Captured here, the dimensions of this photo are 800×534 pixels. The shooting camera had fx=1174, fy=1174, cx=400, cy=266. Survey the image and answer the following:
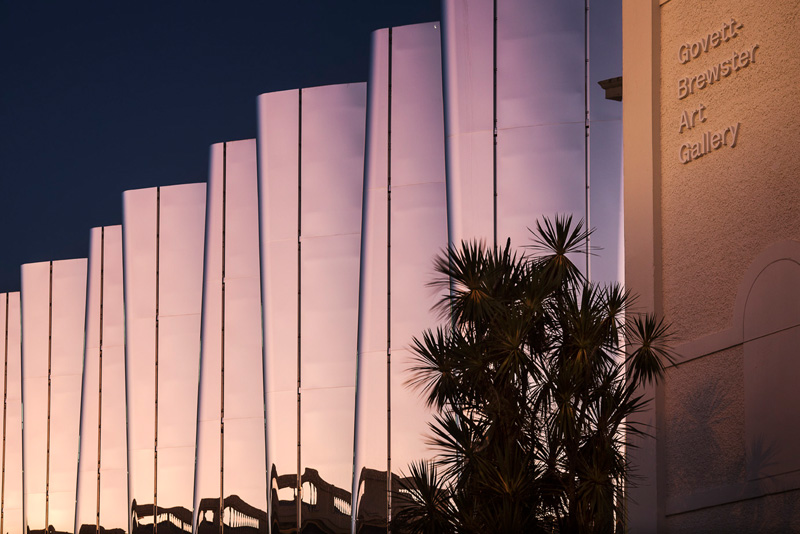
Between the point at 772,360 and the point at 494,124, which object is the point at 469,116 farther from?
the point at 772,360

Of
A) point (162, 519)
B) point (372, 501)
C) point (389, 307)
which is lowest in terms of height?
point (162, 519)

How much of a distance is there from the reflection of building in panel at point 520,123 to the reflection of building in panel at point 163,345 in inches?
545

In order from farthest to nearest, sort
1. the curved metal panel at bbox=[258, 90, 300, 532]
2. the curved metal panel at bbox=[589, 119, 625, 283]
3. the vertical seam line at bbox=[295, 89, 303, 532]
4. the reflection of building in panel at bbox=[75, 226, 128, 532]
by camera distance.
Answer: the reflection of building in panel at bbox=[75, 226, 128, 532]
the curved metal panel at bbox=[258, 90, 300, 532]
the vertical seam line at bbox=[295, 89, 303, 532]
the curved metal panel at bbox=[589, 119, 625, 283]

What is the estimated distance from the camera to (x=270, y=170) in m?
30.4

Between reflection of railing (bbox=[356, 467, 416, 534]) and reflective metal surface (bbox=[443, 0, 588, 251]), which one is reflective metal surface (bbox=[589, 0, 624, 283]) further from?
reflection of railing (bbox=[356, 467, 416, 534])

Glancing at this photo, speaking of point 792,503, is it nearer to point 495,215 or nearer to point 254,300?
point 495,215

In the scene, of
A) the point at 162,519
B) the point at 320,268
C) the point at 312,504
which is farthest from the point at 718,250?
the point at 162,519

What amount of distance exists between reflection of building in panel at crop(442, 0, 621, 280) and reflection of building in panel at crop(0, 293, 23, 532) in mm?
25432

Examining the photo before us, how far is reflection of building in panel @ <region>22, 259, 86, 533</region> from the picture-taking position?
41.4 metres

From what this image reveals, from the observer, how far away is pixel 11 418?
43.9m

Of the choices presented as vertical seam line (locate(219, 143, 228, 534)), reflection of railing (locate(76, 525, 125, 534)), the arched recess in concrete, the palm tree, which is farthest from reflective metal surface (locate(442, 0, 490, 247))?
reflection of railing (locate(76, 525, 125, 534))

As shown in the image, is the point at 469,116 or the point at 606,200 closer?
the point at 606,200

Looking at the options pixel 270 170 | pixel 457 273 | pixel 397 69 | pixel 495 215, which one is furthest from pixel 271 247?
pixel 457 273

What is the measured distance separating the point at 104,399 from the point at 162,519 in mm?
6031
